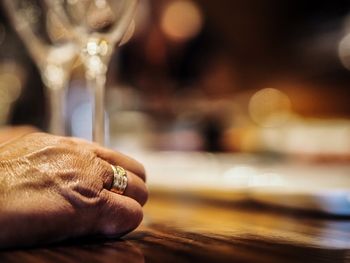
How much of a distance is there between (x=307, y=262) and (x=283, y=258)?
0.02 metres

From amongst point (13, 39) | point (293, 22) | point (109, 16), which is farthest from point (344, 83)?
point (109, 16)

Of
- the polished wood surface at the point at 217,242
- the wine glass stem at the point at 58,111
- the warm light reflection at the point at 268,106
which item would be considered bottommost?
the polished wood surface at the point at 217,242

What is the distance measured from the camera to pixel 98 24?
23.9 inches

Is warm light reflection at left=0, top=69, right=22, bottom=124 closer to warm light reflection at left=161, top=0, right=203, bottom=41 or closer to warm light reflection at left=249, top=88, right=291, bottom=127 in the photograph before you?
warm light reflection at left=161, top=0, right=203, bottom=41

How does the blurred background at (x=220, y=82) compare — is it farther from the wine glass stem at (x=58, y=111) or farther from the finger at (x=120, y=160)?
the finger at (x=120, y=160)

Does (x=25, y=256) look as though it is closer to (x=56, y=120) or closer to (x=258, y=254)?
(x=258, y=254)

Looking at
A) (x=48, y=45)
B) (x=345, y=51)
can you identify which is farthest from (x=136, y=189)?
(x=345, y=51)

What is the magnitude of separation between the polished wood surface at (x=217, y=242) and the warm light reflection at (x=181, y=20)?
230cm

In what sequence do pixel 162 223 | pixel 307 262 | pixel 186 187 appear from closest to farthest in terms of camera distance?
pixel 307 262 → pixel 162 223 → pixel 186 187

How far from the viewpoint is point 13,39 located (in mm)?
2791

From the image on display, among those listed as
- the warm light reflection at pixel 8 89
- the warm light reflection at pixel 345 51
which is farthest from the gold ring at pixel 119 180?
the warm light reflection at pixel 345 51

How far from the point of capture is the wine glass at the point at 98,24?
59 centimetres

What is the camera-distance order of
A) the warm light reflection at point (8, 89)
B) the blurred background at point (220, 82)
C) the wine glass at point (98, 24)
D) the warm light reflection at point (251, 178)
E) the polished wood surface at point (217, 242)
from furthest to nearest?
the warm light reflection at point (8, 89) → the blurred background at point (220, 82) → the warm light reflection at point (251, 178) → the wine glass at point (98, 24) → the polished wood surface at point (217, 242)

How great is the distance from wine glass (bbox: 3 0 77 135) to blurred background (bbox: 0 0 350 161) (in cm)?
93
